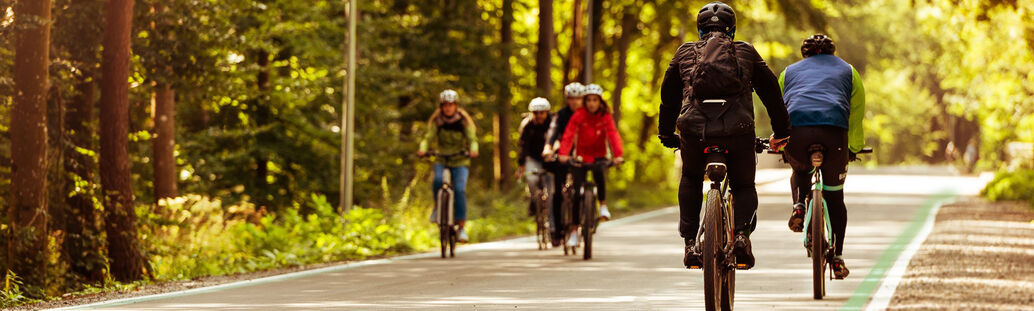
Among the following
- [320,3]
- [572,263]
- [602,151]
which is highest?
[320,3]

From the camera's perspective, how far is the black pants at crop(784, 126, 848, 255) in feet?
32.3

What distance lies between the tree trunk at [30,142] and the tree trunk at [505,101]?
15.1m

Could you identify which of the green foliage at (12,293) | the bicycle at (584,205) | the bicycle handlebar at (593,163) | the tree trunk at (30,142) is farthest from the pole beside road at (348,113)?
the green foliage at (12,293)

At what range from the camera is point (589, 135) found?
48.3ft

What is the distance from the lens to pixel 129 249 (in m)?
15.7

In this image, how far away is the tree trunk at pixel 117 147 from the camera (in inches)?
603

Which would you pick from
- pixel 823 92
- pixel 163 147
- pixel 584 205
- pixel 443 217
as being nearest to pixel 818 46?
pixel 823 92

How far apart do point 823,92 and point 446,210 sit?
6265 mm

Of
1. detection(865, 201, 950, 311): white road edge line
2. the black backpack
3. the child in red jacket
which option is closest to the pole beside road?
the child in red jacket

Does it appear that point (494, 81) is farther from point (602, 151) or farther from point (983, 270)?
point (983, 270)

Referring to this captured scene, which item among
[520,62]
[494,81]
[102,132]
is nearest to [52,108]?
[102,132]

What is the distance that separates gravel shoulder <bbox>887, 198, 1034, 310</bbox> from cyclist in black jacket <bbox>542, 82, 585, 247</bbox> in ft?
11.6

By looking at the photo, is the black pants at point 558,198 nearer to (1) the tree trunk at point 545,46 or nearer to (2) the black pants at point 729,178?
(2) the black pants at point 729,178

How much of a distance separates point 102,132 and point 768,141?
886 cm
